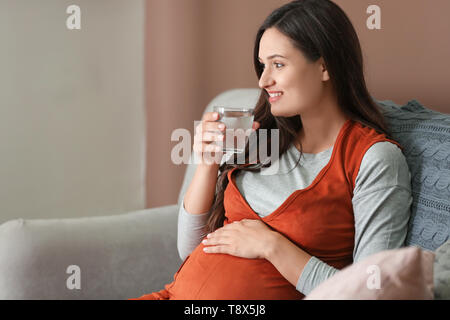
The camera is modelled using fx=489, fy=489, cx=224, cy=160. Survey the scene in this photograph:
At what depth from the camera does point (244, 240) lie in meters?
1.14

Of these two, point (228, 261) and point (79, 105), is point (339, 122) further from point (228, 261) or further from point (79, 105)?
point (79, 105)

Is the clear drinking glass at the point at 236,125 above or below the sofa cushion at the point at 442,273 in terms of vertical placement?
above

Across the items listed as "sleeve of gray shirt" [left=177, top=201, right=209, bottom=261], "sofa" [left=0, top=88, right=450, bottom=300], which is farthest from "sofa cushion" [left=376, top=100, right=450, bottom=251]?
"sleeve of gray shirt" [left=177, top=201, right=209, bottom=261]

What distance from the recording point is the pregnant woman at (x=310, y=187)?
1.07m

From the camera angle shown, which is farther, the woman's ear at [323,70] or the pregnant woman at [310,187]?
the woman's ear at [323,70]

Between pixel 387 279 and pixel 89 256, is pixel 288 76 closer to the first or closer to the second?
pixel 387 279

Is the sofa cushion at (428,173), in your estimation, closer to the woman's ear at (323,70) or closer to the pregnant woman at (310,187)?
the pregnant woman at (310,187)

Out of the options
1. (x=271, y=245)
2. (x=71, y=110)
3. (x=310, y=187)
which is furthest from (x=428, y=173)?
(x=71, y=110)

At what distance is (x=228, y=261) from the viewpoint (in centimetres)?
115

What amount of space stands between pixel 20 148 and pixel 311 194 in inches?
58.4

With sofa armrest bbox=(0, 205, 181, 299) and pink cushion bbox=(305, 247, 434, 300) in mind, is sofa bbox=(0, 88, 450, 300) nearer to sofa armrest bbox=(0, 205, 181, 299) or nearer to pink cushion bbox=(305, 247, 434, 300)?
sofa armrest bbox=(0, 205, 181, 299)

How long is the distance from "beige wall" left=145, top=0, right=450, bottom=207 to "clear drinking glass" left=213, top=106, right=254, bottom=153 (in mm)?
608

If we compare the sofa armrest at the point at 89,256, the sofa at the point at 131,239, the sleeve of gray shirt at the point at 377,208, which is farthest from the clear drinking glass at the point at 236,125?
the sofa armrest at the point at 89,256
